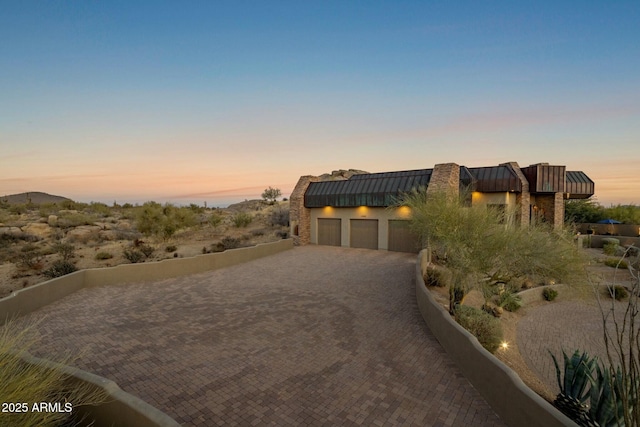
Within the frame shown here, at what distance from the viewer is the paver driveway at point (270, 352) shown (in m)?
5.09

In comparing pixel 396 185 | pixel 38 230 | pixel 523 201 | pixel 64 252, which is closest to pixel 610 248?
pixel 523 201

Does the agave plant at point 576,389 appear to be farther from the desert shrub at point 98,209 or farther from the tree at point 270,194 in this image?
the tree at point 270,194

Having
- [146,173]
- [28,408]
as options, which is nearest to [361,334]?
[28,408]

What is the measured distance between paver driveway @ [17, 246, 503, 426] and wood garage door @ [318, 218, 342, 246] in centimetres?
1091

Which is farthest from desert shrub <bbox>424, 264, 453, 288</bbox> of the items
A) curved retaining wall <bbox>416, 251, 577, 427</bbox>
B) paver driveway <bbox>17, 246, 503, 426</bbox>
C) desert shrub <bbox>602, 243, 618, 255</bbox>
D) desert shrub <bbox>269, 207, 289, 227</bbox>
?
desert shrub <bbox>269, 207, 289, 227</bbox>

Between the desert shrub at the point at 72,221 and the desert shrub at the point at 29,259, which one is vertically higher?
the desert shrub at the point at 72,221

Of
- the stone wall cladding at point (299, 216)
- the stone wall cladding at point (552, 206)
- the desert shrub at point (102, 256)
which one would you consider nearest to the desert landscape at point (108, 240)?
the desert shrub at point (102, 256)

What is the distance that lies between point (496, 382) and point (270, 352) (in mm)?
4862

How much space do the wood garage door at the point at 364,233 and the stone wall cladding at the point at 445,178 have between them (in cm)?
544

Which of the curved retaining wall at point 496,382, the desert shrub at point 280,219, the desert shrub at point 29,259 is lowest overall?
the desert shrub at point 29,259

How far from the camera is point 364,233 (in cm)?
2258

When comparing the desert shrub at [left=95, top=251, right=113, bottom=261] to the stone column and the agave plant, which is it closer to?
the agave plant

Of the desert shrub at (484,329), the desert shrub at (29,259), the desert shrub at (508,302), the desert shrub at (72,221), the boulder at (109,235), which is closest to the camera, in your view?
the desert shrub at (484,329)

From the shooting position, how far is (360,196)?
21.7m
